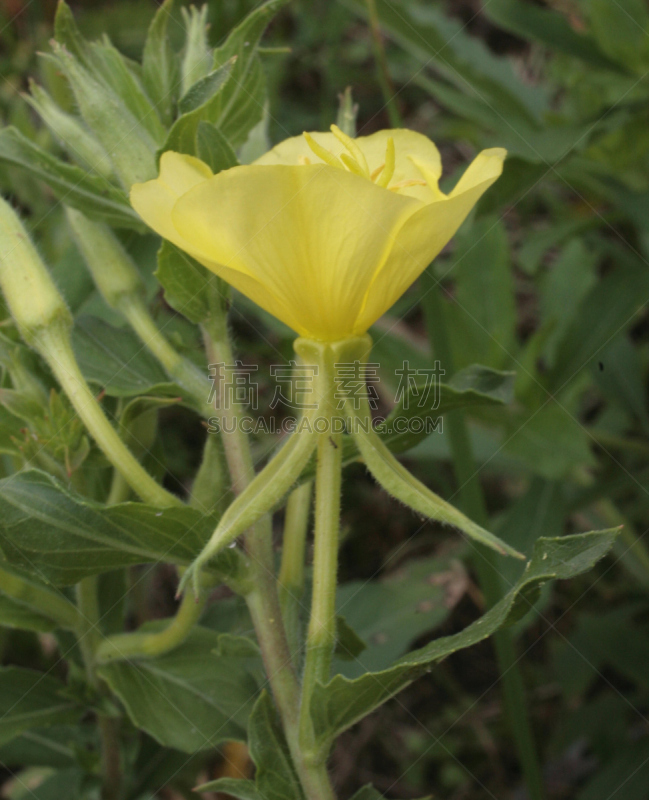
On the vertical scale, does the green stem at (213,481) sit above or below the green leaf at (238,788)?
above

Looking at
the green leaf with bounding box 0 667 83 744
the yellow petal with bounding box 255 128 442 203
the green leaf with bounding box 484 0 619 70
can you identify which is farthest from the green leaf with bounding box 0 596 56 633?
the green leaf with bounding box 484 0 619 70

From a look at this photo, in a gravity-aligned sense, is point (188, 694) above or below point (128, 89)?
below

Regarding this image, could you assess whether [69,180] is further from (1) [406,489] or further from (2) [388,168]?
(1) [406,489]

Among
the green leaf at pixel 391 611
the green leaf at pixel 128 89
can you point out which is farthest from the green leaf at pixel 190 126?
the green leaf at pixel 391 611

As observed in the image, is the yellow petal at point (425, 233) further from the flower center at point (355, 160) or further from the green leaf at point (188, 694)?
the green leaf at point (188, 694)

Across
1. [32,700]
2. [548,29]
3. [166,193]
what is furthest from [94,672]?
[548,29]

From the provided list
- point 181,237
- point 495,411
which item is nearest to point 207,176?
point 181,237
